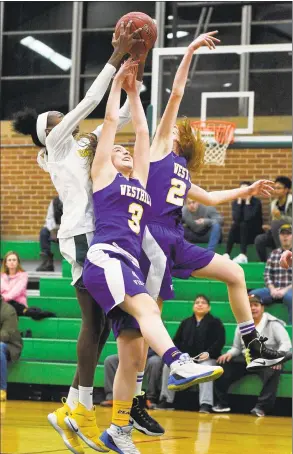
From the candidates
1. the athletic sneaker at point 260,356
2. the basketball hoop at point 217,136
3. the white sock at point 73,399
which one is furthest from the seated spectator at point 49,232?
the athletic sneaker at point 260,356

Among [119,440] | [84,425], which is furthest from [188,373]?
[84,425]

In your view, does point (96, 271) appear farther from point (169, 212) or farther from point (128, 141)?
point (128, 141)

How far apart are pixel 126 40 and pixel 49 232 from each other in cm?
863

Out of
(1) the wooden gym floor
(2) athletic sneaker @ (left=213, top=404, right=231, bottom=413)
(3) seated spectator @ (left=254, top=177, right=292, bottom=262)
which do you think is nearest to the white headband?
(1) the wooden gym floor

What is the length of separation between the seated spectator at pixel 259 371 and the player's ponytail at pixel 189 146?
4.06 metres

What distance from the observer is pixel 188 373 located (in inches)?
190

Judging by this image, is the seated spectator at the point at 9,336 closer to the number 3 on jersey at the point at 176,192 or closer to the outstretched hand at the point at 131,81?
the number 3 on jersey at the point at 176,192

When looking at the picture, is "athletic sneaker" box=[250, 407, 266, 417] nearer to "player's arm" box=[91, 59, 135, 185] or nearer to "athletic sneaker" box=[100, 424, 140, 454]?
"athletic sneaker" box=[100, 424, 140, 454]

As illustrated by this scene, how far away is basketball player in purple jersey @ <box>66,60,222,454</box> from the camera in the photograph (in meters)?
5.07

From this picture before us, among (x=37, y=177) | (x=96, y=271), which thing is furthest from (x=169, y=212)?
(x=37, y=177)

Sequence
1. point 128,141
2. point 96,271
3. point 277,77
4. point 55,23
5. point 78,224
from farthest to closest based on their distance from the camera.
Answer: point 55,23 → point 128,141 → point 277,77 → point 78,224 → point 96,271

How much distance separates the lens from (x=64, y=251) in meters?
5.73

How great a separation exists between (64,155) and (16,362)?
599cm

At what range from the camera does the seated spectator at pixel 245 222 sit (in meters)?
13.1
